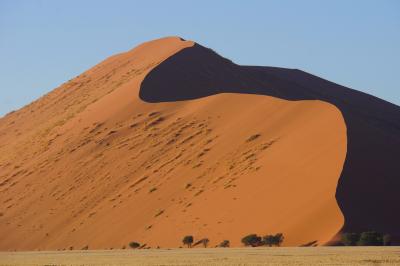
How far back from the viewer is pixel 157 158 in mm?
64125

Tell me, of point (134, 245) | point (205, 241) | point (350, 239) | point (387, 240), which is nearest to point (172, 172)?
point (134, 245)

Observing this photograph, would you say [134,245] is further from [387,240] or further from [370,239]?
[387,240]

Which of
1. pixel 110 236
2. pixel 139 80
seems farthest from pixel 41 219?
pixel 139 80

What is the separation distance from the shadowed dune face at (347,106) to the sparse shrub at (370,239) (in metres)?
1.90

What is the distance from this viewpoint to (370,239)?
140 feet

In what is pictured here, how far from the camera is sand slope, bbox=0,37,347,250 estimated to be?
1969 inches

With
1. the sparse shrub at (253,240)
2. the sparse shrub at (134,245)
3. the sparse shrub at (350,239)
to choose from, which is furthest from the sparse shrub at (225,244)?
the sparse shrub at (350,239)

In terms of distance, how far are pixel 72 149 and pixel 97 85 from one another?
68.3ft

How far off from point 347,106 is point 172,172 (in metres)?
38.9

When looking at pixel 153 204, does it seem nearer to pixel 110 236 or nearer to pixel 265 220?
pixel 110 236

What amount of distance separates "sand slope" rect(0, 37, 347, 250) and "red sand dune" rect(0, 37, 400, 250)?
10 cm

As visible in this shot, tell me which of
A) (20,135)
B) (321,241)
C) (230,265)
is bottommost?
(321,241)

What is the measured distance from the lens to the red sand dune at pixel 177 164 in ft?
163

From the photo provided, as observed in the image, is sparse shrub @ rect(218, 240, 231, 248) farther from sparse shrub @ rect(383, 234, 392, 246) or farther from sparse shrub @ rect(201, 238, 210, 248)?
sparse shrub @ rect(383, 234, 392, 246)
